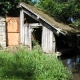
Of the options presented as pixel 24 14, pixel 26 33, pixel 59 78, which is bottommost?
pixel 59 78

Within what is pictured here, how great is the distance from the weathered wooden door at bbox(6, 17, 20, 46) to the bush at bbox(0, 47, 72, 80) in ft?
26.2

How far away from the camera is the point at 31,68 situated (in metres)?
10.9

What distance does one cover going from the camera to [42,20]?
726 inches

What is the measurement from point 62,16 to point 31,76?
62.3 feet

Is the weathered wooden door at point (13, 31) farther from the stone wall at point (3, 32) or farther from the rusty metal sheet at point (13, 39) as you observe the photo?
the stone wall at point (3, 32)

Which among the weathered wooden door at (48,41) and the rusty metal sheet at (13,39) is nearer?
the weathered wooden door at (48,41)

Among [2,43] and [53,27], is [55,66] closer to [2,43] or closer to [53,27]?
[53,27]

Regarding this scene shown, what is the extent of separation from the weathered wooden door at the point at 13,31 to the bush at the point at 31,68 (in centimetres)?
798

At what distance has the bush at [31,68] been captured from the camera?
9.99m

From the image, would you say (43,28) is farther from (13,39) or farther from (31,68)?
(31,68)

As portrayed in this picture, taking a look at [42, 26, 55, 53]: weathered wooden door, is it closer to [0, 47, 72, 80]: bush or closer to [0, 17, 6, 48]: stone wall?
[0, 17, 6, 48]: stone wall

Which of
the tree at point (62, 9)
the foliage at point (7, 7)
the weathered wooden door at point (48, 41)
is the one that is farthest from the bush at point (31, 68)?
the tree at point (62, 9)

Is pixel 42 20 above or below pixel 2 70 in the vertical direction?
above

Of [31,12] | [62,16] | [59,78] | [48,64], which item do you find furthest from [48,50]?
[62,16]
